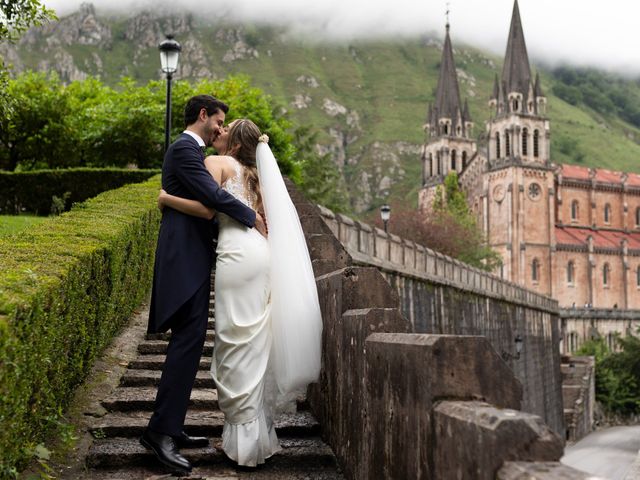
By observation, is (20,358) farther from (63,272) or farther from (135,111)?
(135,111)

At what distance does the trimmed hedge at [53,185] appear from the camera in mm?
20312

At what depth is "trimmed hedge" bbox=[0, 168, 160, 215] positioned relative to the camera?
20.3 m

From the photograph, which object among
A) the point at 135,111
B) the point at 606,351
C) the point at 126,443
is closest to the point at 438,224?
the point at 606,351

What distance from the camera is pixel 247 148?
206 inches

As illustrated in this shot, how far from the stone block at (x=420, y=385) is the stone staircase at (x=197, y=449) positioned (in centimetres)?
111

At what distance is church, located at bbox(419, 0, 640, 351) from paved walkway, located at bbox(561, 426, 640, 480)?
96.7 ft

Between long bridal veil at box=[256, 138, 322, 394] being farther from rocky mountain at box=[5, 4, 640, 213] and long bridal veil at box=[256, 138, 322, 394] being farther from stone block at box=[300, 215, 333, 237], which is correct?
rocky mountain at box=[5, 4, 640, 213]

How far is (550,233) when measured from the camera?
253ft

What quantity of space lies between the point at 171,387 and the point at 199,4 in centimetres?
20147

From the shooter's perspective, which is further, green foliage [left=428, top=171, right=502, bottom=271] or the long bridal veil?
green foliage [left=428, top=171, right=502, bottom=271]

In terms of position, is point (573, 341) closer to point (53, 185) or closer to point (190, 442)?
point (53, 185)

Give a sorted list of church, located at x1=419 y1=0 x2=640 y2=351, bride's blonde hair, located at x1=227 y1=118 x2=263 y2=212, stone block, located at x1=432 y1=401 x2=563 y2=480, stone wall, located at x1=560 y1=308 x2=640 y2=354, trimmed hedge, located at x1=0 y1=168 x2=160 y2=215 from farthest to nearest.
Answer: church, located at x1=419 y1=0 x2=640 y2=351
stone wall, located at x1=560 y1=308 x2=640 y2=354
trimmed hedge, located at x1=0 y1=168 x2=160 y2=215
bride's blonde hair, located at x1=227 y1=118 x2=263 y2=212
stone block, located at x1=432 y1=401 x2=563 y2=480

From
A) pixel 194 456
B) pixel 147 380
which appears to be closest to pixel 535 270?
pixel 147 380

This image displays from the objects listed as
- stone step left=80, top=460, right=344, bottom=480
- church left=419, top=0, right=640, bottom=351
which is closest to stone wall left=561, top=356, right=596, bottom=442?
church left=419, top=0, right=640, bottom=351
